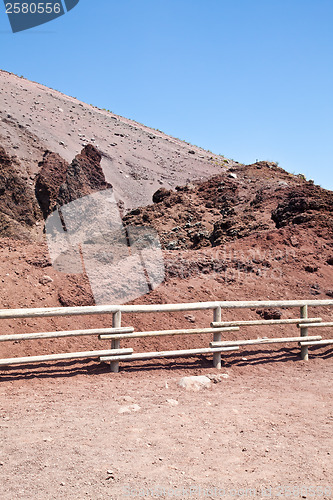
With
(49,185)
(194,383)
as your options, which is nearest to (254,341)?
(194,383)

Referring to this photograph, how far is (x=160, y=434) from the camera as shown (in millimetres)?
4195

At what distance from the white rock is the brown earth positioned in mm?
130

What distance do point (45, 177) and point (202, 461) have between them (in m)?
19.7

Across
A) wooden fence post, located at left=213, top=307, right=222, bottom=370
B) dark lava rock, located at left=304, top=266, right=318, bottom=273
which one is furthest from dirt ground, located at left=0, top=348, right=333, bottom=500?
dark lava rock, located at left=304, top=266, right=318, bottom=273

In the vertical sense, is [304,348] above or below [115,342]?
below

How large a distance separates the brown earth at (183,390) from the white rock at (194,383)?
0.43 feet

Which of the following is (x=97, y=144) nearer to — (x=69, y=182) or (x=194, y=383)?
(x=69, y=182)

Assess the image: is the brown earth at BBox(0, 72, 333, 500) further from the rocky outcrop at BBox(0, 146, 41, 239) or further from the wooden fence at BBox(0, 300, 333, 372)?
the rocky outcrop at BBox(0, 146, 41, 239)

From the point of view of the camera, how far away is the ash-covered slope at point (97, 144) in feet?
94.7

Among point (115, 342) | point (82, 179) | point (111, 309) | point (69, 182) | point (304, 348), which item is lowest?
point (304, 348)

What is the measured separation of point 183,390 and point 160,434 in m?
1.49

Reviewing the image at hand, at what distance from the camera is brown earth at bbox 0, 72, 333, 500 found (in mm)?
3432

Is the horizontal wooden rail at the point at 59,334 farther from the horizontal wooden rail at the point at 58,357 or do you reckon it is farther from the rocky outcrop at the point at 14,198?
the rocky outcrop at the point at 14,198

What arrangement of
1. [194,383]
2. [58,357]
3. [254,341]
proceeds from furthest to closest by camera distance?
[254,341], [194,383], [58,357]
